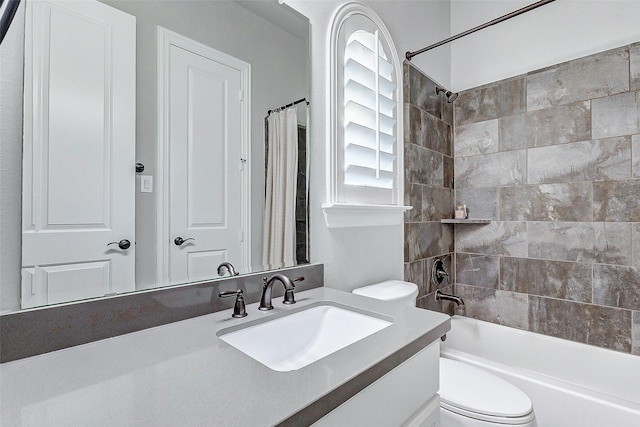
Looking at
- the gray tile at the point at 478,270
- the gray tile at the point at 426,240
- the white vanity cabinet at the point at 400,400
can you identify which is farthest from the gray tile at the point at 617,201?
the white vanity cabinet at the point at 400,400

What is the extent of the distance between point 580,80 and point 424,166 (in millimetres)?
1065

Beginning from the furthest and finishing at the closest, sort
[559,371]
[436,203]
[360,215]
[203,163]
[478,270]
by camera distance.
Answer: [478,270] → [436,203] → [559,371] → [360,215] → [203,163]

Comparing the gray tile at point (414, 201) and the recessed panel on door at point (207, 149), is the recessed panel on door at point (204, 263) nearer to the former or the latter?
the recessed panel on door at point (207, 149)

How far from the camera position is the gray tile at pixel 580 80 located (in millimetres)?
1855

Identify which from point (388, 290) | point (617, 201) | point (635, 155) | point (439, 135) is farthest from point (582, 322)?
point (439, 135)

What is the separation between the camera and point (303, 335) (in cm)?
104

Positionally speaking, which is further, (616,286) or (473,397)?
(616,286)

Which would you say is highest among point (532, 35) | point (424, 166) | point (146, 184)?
point (532, 35)

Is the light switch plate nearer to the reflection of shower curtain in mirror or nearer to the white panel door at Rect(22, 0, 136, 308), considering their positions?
the white panel door at Rect(22, 0, 136, 308)

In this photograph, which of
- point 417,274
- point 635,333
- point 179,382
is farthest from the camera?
point 417,274

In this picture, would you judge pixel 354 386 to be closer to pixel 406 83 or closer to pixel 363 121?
pixel 363 121

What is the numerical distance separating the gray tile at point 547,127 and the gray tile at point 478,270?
82 cm

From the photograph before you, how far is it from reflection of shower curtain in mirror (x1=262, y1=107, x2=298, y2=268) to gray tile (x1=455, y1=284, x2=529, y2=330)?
5.67 ft

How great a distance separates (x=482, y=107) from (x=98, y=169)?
2469 mm
